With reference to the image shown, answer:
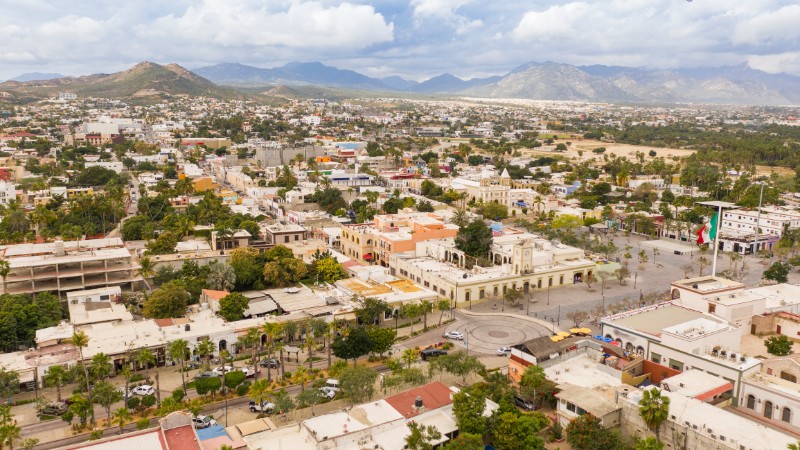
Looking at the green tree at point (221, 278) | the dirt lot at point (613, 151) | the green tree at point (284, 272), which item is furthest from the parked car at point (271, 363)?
the dirt lot at point (613, 151)

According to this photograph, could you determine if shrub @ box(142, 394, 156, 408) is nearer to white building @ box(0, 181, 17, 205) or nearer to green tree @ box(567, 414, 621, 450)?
green tree @ box(567, 414, 621, 450)

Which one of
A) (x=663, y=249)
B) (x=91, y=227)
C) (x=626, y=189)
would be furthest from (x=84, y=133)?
(x=663, y=249)

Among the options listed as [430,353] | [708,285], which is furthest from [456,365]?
[708,285]

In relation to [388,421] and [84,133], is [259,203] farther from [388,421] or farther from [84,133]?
[84,133]

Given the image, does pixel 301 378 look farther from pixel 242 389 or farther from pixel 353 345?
pixel 353 345

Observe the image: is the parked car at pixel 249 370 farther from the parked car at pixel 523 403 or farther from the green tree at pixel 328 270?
the green tree at pixel 328 270

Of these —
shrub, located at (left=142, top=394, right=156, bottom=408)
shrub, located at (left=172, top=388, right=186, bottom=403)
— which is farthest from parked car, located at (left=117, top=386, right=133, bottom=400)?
shrub, located at (left=172, top=388, right=186, bottom=403)
